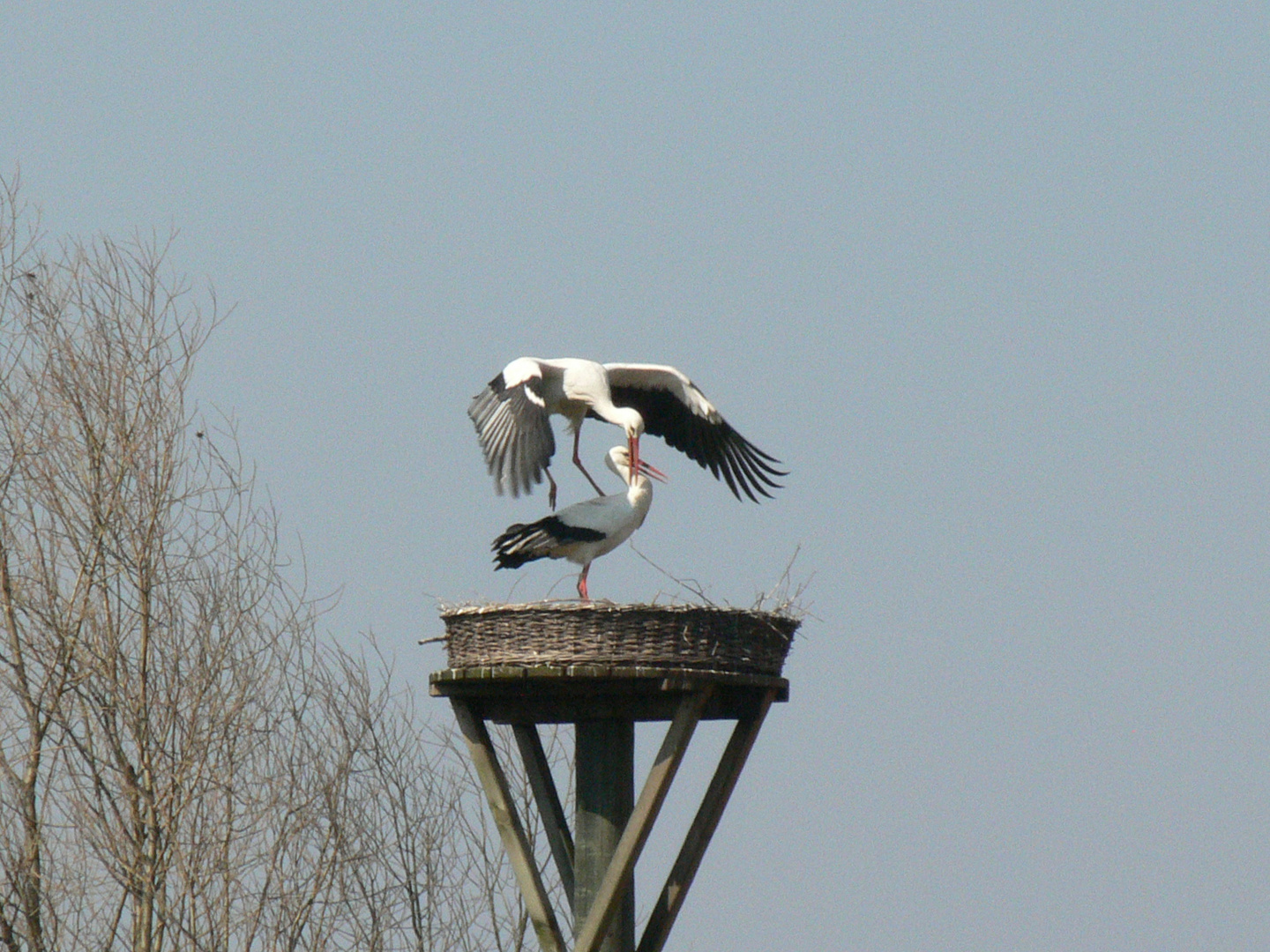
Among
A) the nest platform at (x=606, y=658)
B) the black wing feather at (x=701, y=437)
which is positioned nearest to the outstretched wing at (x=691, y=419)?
Answer: the black wing feather at (x=701, y=437)

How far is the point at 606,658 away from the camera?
5.86 meters

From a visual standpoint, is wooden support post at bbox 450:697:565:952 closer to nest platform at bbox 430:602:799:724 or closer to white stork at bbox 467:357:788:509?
nest platform at bbox 430:602:799:724

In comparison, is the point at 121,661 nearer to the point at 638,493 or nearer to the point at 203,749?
the point at 203,749

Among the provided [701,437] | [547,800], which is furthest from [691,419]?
[547,800]

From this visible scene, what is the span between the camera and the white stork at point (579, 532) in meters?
6.96

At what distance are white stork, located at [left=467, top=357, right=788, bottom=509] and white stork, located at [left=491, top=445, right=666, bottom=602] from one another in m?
0.21

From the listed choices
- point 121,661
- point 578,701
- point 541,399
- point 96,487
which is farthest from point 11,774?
point 578,701

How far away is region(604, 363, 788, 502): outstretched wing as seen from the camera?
27.6 feet

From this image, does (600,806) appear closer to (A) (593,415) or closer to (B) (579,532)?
(B) (579,532)

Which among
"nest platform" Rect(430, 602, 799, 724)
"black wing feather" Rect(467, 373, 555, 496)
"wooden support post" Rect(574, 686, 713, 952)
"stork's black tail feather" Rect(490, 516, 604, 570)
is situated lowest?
"wooden support post" Rect(574, 686, 713, 952)

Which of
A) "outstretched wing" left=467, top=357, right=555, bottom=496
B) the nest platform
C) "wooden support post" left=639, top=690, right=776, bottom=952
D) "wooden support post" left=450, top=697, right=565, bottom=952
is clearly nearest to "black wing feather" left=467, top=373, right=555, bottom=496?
"outstretched wing" left=467, top=357, right=555, bottom=496

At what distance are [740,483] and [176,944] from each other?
3.83 m

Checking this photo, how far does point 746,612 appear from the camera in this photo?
6094mm

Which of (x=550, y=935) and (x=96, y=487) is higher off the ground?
(x=96, y=487)
